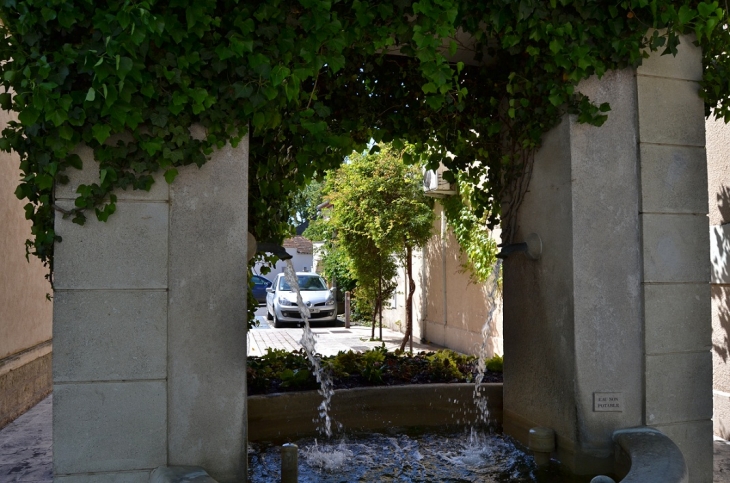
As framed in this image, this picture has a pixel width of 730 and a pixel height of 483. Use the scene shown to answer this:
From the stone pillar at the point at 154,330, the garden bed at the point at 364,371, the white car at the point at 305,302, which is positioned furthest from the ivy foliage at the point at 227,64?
the white car at the point at 305,302

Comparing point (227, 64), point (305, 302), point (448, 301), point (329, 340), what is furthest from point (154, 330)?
point (305, 302)

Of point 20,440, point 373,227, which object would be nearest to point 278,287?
point 373,227

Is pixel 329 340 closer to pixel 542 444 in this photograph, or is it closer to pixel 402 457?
pixel 402 457

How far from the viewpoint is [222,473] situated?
3293mm

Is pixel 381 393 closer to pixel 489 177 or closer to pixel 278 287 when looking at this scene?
pixel 489 177

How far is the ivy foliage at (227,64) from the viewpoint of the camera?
2.91 meters

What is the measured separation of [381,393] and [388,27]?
2.81 m

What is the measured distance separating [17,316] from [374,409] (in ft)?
13.6

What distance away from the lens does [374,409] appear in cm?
504

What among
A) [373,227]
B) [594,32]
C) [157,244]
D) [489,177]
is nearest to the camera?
[157,244]

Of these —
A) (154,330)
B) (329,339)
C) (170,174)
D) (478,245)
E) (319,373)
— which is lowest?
(329,339)

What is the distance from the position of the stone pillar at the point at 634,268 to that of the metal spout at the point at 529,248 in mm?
226

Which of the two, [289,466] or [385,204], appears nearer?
[289,466]

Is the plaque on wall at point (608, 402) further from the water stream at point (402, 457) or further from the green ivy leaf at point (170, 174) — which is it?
the green ivy leaf at point (170, 174)
